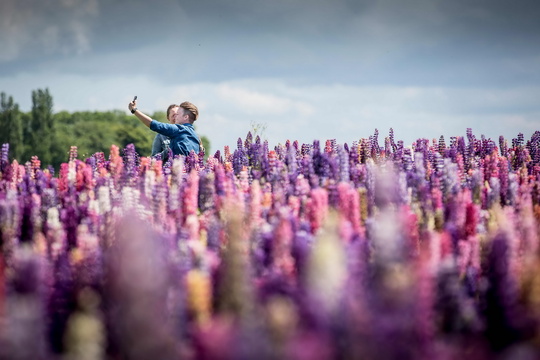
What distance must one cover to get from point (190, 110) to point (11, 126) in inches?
2875

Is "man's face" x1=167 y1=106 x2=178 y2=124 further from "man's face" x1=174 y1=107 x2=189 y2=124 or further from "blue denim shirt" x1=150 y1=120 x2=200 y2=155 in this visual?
"blue denim shirt" x1=150 y1=120 x2=200 y2=155

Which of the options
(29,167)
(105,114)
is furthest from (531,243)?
(105,114)

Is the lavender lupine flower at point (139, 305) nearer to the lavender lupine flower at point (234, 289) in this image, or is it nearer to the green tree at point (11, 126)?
the lavender lupine flower at point (234, 289)

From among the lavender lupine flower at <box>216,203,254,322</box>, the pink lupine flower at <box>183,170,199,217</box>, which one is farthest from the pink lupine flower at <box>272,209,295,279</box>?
the pink lupine flower at <box>183,170,199,217</box>

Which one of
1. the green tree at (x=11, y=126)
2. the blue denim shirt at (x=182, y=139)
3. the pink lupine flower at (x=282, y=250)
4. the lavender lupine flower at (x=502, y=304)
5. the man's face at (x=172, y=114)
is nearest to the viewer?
the lavender lupine flower at (x=502, y=304)

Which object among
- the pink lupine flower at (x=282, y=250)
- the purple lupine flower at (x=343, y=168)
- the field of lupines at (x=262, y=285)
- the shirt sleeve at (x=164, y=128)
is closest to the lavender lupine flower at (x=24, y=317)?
the field of lupines at (x=262, y=285)

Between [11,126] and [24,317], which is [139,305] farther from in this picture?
[11,126]

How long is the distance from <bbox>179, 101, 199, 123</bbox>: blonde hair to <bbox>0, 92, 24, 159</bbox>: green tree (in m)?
69.1

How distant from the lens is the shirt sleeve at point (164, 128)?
9.90 metres

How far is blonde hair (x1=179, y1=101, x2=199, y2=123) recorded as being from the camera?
1120 centimetres

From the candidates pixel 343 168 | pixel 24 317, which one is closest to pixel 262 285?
pixel 24 317

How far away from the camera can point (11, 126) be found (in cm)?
7750

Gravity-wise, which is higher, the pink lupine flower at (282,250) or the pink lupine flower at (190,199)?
the pink lupine flower at (190,199)

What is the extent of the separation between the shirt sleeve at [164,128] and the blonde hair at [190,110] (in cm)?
84
